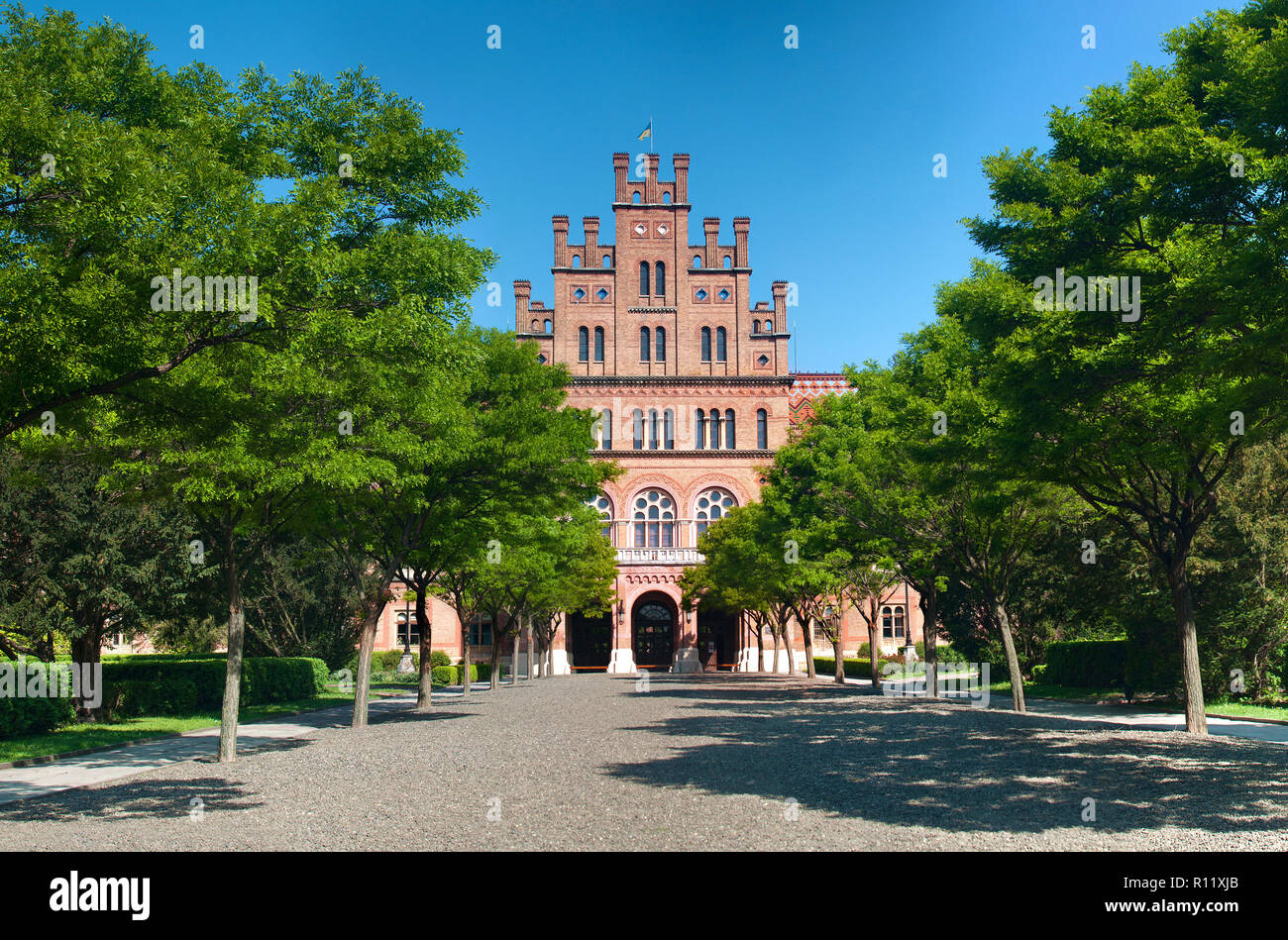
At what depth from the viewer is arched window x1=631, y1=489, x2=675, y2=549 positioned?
6309cm

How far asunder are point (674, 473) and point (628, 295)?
1188cm

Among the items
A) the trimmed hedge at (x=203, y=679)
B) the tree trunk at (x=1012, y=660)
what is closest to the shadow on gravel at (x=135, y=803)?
the trimmed hedge at (x=203, y=679)

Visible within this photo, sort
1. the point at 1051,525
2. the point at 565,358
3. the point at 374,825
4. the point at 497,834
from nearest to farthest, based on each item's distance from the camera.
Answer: the point at 497,834 < the point at 374,825 < the point at 1051,525 < the point at 565,358

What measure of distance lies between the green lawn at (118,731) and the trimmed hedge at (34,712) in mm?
183

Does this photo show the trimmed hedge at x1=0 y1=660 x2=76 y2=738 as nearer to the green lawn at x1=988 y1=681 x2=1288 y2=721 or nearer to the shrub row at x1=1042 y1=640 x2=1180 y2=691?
the green lawn at x1=988 y1=681 x2=1288 y2=721

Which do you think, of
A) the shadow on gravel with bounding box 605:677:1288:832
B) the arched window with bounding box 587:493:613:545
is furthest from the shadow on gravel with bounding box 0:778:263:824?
the arched window with bounding box 587:493:613:545

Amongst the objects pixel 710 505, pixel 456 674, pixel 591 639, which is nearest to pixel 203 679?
pixel 456 674

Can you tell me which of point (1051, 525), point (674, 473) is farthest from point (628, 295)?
point (1051, 525)

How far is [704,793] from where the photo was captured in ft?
38.4

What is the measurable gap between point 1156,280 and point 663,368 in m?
50.1

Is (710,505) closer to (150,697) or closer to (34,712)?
(150,697)

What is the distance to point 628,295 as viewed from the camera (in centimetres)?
6209

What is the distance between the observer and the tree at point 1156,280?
36.2 feet

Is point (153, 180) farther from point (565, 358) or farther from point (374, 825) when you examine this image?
point (565, 358)
